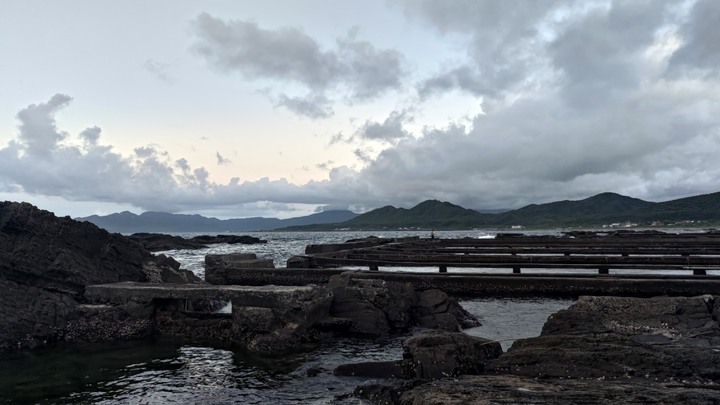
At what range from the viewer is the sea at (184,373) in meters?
8.28

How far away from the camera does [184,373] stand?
9.74 m

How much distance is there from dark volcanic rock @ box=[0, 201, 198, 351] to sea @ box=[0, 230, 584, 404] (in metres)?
1.26

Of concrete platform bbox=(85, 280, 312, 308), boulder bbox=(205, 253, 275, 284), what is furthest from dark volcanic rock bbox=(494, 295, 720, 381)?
boulder bbox=(205, 253, 275, 284)

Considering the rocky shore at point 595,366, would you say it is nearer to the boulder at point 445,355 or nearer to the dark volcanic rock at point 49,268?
the boulder at point 445,355

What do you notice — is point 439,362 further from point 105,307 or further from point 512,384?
point 105,307

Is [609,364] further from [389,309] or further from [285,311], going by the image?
[285,311]

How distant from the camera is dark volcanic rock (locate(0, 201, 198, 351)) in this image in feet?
41.3

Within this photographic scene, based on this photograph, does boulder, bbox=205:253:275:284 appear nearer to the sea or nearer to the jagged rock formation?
the jagged rock formation

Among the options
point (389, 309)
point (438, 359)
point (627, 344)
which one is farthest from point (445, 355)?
point (389, 309)

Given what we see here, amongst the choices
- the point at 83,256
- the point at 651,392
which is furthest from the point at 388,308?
the point at 83,256

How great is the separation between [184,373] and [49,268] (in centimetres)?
800

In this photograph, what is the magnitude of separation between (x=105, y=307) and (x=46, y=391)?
549 centimetres

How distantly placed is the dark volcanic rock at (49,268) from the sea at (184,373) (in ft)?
4.15

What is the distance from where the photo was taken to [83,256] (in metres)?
15.9
